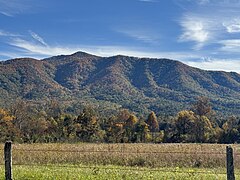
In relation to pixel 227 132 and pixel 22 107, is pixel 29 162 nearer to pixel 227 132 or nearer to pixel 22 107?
pixel 227 132

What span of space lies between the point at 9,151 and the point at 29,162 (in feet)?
48.5

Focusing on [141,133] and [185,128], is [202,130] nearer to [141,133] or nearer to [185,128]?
[185,128]

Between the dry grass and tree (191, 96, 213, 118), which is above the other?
tree (191, 96, 213, 118)

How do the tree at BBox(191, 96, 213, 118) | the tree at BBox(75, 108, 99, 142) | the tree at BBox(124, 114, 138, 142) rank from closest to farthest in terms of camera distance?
the tree at BBox(75, 108, 99, 142), the tree at BBox(124, 114, 138, 142), the tree at BBox(191, 96, 213, 118)

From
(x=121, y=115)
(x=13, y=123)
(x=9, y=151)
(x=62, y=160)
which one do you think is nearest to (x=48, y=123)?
(x=13, y=123)

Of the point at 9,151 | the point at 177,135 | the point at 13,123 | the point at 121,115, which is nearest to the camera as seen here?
the point at 9,151

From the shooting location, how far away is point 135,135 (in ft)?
230

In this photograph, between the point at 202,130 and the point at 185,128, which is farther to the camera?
the point at 185,128

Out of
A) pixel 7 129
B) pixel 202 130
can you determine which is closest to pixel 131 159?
pixel 202 130

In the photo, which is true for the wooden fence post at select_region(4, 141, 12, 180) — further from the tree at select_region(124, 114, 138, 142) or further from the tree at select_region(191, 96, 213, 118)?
the tree at select_region(191, 96, 213, 118)

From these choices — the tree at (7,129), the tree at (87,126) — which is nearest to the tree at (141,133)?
the tree at (87,126)

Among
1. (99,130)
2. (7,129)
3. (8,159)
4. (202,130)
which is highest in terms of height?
(8,159)

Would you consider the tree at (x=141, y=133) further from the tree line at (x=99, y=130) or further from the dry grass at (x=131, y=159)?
the dry grass at (x=131, y=159)

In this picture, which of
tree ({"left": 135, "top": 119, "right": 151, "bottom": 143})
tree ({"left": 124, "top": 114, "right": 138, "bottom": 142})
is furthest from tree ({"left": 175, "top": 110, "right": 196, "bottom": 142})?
tree ({"left": 124, "top": 114, "right": 138, "bottom": 142})
